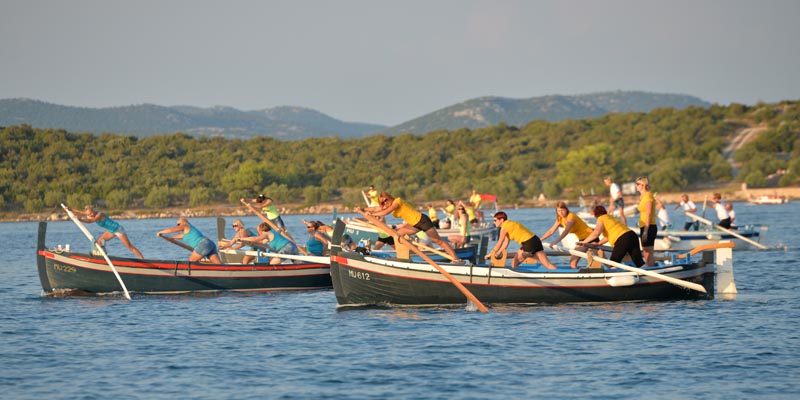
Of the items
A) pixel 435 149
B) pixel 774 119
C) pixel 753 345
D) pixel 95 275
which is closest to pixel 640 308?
pixel 753 345

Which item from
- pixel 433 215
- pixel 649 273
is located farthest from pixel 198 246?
pixel 649 273

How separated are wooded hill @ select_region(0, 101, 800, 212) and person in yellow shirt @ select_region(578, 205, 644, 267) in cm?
7440

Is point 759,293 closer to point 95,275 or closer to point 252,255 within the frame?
point 252,255

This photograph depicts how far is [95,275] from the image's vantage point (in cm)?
2342

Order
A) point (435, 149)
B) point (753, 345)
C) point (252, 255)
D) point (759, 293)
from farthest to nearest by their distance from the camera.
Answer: point (435, 149) → point (252, 255) → point (759, 293) → point (753, 345)

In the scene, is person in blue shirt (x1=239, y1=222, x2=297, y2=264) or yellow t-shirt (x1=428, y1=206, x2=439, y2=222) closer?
person in blue shirt (x1=239, y1=222, x2=297, y2=264)

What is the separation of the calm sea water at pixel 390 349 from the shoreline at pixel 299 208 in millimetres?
Answer: 66974

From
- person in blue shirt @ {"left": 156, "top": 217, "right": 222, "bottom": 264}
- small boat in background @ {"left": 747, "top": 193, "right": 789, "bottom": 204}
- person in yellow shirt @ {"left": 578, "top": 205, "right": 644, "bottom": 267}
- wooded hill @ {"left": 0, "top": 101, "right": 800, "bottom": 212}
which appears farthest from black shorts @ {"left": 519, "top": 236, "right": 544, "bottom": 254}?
wooded hill @ {"left": 0, "top": 101, "right": 800, "bottom": 212}

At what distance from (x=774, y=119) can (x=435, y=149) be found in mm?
40892

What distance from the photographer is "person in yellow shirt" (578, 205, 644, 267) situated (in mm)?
20281

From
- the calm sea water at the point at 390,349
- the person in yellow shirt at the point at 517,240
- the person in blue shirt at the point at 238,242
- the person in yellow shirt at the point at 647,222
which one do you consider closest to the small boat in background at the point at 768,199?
the calm sea water at the point at 390,349

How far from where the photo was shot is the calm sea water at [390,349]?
45.3ft

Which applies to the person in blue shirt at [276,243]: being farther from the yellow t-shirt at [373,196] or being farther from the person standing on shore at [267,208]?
the yellow t-shirt at [373,196]

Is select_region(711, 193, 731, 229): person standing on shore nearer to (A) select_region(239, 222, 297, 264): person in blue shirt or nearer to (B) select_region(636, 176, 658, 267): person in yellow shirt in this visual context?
(B) select_region(636, 176, 658, 267): person in yellow shirt
